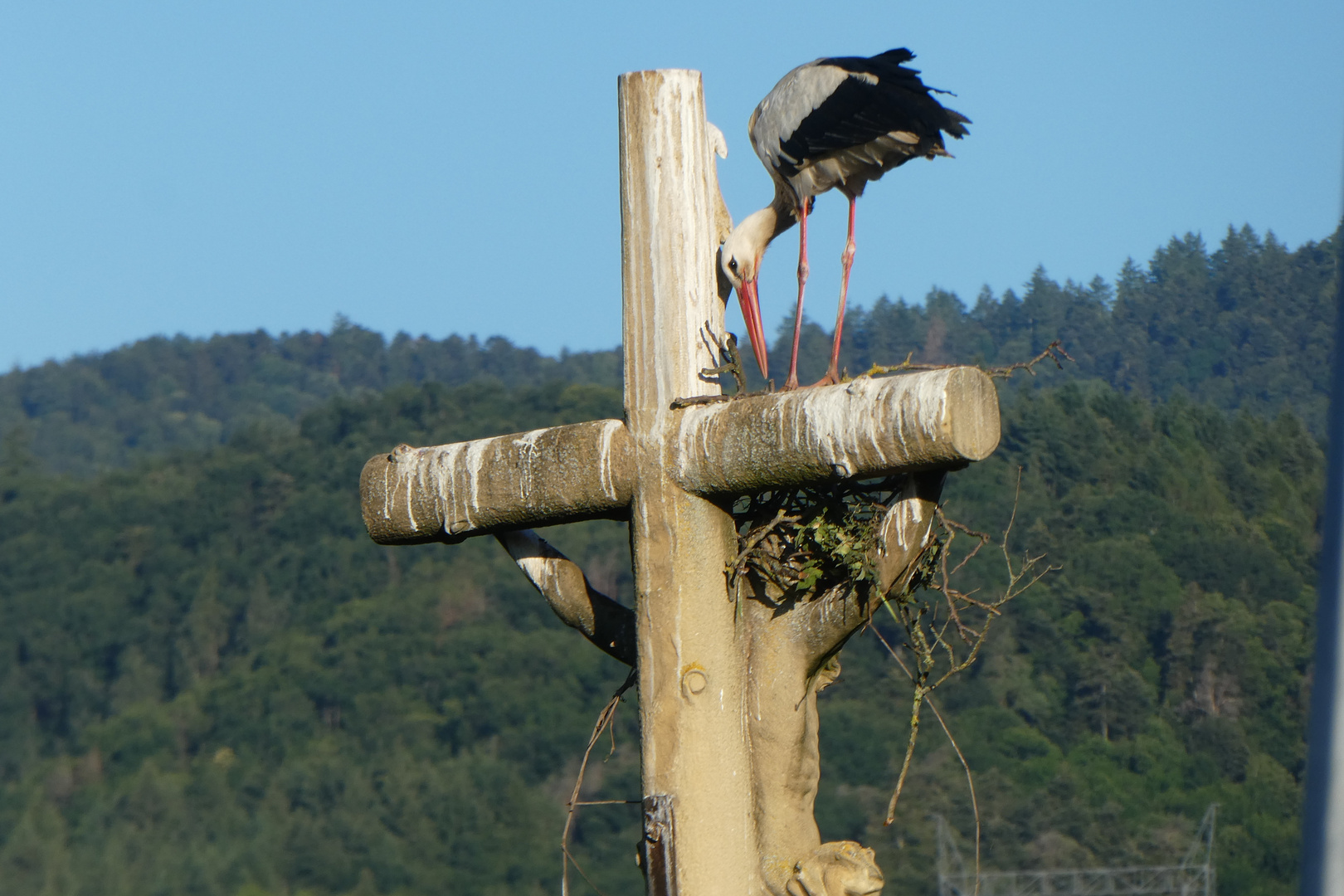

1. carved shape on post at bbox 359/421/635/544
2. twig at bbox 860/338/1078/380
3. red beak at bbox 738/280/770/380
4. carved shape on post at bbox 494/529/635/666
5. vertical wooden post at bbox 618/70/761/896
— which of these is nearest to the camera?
twig at bbox 860/338/1078/380

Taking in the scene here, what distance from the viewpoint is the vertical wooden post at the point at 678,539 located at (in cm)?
347

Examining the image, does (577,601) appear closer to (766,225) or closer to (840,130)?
(766,225)

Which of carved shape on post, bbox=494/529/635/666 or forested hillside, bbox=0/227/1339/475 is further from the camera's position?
forested hillside, bbox=0/227/1339/475

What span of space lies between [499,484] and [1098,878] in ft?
137

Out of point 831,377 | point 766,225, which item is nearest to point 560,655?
point 766,225

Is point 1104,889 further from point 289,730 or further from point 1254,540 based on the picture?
point 289,730

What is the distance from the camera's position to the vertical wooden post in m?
3.47

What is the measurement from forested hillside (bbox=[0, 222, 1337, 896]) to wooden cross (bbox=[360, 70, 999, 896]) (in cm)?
2880

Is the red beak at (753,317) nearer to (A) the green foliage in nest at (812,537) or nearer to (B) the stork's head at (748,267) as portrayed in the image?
(B) the stork's head at (748,267)

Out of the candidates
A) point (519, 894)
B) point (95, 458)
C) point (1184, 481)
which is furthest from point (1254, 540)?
point (95, 458)

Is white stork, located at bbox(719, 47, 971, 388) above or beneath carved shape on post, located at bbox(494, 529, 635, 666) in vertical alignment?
above

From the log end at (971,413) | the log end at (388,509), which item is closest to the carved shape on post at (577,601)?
the log end at (388,509)

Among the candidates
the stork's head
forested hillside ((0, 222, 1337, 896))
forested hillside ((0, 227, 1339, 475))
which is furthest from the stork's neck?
forested hillside ((0, 222, 1337, 896))

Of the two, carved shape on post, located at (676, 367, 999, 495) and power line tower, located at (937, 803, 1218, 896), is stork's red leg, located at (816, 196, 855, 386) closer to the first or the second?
carved shape on post, located at (676, 367, 999, 495)
